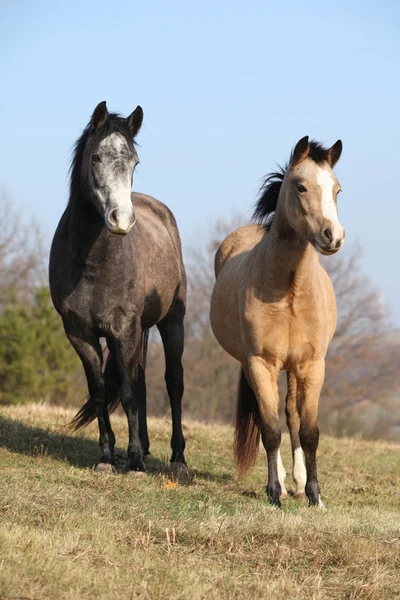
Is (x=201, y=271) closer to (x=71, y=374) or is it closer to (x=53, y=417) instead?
(x=71, y=374)

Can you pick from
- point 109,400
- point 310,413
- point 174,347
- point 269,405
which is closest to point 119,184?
point 269,405

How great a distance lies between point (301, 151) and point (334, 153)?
1.37ft

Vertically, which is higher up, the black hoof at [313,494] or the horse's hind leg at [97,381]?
the horse's hind leg at [97,381]

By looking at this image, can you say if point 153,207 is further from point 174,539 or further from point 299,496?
point 174,539

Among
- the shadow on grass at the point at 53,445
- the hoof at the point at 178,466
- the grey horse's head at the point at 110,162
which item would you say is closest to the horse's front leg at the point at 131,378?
the shadow on grass at the point at 53,445

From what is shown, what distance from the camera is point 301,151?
634cm

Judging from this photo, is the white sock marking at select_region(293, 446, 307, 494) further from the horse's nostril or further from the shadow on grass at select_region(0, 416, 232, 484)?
the horse's nostril

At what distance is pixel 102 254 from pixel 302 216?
6.81ft

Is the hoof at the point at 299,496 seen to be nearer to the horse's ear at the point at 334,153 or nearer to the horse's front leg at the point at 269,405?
the horse's front leg at the point at 269,405

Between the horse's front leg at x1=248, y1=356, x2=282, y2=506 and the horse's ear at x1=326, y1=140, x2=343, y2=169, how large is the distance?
5.37 feet

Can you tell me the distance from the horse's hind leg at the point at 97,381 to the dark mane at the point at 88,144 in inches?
52.8

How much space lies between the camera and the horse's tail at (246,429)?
Answer: 809 cm

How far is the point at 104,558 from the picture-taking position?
4078mm

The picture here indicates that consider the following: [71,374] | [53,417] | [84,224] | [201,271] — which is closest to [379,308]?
[201,271]
